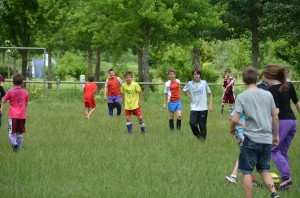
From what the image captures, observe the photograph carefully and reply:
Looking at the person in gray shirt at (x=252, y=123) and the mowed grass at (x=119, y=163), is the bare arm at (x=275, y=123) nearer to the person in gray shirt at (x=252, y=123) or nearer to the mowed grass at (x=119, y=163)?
the person in gray shirt at (x=252, y=123)

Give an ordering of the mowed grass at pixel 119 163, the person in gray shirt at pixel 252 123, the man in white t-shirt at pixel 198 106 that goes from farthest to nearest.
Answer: the man in white t-shirt at pixel 198 106 → the mowed grass at pixel 119 163 → the person in gray shirt at pixel 252 123

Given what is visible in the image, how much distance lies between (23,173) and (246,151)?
409 centimetres

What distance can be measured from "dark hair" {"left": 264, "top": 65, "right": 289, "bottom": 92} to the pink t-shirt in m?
5.76

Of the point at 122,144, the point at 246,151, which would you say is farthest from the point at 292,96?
the point at 122,144

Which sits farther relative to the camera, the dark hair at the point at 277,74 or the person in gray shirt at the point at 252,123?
the dark hair at the point at 277,74

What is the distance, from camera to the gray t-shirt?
7.93 meters

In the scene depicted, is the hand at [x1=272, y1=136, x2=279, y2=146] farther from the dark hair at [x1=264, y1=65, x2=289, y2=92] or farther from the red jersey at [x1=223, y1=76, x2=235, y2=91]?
the red jersey at [x1=223, y1=76, x2=235, y2=91]

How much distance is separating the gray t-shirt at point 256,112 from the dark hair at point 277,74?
1.20 meters

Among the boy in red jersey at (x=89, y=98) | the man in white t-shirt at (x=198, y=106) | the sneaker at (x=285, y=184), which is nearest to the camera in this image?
the sneaker at (x=285, y=184)

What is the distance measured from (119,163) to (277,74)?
373 centimetres

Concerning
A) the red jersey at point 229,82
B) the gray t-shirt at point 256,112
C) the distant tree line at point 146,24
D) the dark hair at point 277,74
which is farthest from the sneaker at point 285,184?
the distant tree line at point 146,24

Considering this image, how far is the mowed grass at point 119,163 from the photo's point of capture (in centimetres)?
910

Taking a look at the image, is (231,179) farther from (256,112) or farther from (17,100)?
(17,100)

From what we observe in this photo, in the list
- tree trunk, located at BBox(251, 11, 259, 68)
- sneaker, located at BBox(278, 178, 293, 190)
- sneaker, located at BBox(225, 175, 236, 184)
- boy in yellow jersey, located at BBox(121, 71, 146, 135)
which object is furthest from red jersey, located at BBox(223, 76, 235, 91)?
sneaker, located at BBox(278, 178, 293, 190)
